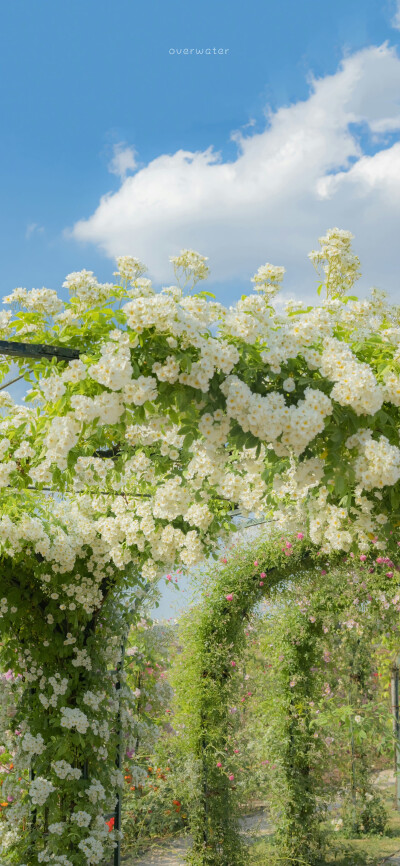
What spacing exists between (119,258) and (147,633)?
4.95 m

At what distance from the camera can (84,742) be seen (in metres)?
4.61

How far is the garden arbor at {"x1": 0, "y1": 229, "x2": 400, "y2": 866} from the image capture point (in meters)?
2.37

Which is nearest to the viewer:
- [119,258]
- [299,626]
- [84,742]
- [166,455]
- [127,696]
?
[119,258]

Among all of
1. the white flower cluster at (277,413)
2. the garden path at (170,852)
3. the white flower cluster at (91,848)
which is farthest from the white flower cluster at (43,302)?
the garden path at (170,852)

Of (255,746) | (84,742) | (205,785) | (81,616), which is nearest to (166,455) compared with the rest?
(81,616)

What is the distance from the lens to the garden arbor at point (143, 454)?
237 centimetres

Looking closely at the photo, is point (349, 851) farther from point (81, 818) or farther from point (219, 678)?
point (81, 818)

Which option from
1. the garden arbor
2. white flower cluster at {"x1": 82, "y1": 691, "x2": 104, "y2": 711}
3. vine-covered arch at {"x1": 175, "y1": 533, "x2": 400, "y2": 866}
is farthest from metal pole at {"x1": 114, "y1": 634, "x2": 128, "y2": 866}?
vine-covered arch at {"x1": 175, "y1": 533, "x2": 400, "y2": 866}

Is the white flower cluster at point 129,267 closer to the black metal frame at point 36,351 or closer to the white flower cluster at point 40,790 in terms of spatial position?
the black metal frame at point 36,351

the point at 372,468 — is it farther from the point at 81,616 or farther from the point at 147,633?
the point at 147,633

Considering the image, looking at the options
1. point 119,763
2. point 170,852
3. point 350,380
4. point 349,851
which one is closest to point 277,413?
point 350,380

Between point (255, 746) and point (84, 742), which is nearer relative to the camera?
point (84, 742)

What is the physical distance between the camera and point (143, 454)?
355 cm

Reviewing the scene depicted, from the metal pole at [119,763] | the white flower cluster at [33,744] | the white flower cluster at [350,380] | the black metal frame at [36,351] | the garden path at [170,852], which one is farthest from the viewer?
the garden path at [170,852]
